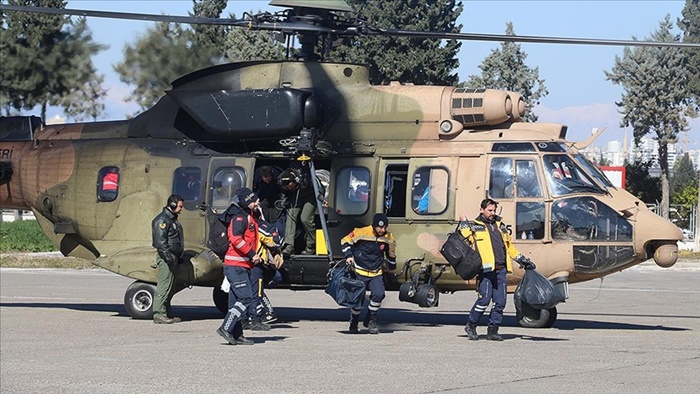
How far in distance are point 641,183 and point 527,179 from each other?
36213mm

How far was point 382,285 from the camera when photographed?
47.6ft

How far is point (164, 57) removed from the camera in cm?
2931

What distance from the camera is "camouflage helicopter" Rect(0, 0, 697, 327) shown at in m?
14.8

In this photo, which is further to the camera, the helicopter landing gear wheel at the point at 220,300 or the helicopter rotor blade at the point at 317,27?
the helicopter landing gear wheel at the point at 220,300

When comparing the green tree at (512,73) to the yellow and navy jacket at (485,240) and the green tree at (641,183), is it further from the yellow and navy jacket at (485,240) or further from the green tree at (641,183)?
the yellow and navy jacket at (485,240)

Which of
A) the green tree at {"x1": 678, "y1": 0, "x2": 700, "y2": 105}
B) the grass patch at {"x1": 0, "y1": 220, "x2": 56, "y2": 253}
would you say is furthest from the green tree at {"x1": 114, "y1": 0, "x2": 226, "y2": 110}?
the green tree at {"x1": 678, "y1": 0, "x2": 700, "y2": 105}

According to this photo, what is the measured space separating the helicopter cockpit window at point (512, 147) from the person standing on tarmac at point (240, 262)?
11.3 ft

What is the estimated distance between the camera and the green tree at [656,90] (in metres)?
57.9

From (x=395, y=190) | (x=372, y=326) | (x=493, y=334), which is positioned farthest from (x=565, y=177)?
(x=372, y=326)

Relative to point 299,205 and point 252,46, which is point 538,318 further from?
Answer: point 252,46

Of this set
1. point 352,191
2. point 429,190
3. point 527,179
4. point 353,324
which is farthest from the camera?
point 352,191

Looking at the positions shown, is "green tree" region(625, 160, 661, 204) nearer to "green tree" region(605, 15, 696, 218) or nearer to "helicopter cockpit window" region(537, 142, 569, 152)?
"green tree" region(605, 15, 696, 218)

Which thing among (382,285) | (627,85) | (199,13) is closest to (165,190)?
(382,285)

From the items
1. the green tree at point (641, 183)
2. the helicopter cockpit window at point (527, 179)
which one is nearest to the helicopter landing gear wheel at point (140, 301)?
the helicopter cockpit window at point (527, 179)
